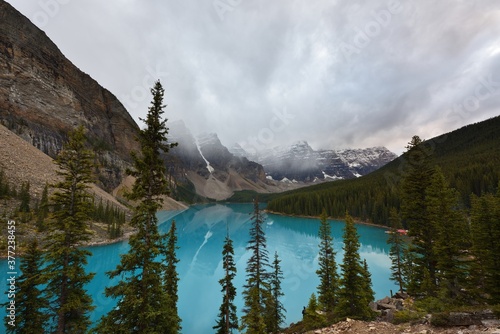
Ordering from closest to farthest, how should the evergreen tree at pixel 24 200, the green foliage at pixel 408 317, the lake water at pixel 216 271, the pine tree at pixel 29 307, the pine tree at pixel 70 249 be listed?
the green foliage at pixel 408 317 → the pine tree at pixel 70 249 → the pine tree at pixel 29 307 → the lake water at pixel 216 271 → the evergreen tree at pixel 24 200

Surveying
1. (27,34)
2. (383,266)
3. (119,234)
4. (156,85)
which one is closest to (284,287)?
(383,266)

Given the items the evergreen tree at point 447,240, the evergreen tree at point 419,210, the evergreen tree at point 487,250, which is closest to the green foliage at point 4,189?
the evergreen tree at point 419,210

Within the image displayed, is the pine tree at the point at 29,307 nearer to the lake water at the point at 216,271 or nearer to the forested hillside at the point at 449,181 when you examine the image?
the lake water at the point at 216,271

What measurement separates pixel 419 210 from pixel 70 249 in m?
24.5

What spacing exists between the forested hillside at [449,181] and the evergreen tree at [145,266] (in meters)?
60.5

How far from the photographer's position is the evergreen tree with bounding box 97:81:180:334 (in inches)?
432

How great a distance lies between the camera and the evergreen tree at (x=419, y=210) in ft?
57.4

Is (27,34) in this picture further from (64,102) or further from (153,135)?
(153,135)

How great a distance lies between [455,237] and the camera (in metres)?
15.3

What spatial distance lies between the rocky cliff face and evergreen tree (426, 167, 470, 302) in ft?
292

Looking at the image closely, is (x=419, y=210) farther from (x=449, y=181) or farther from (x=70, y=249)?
(x=449, y=181)

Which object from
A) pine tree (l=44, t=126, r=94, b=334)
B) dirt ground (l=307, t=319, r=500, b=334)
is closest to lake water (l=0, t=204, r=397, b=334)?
pine tree (l=44, t=126, r=94, b=334)

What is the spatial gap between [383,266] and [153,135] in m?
52.3

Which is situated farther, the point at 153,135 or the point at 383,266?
the point at 383,266
